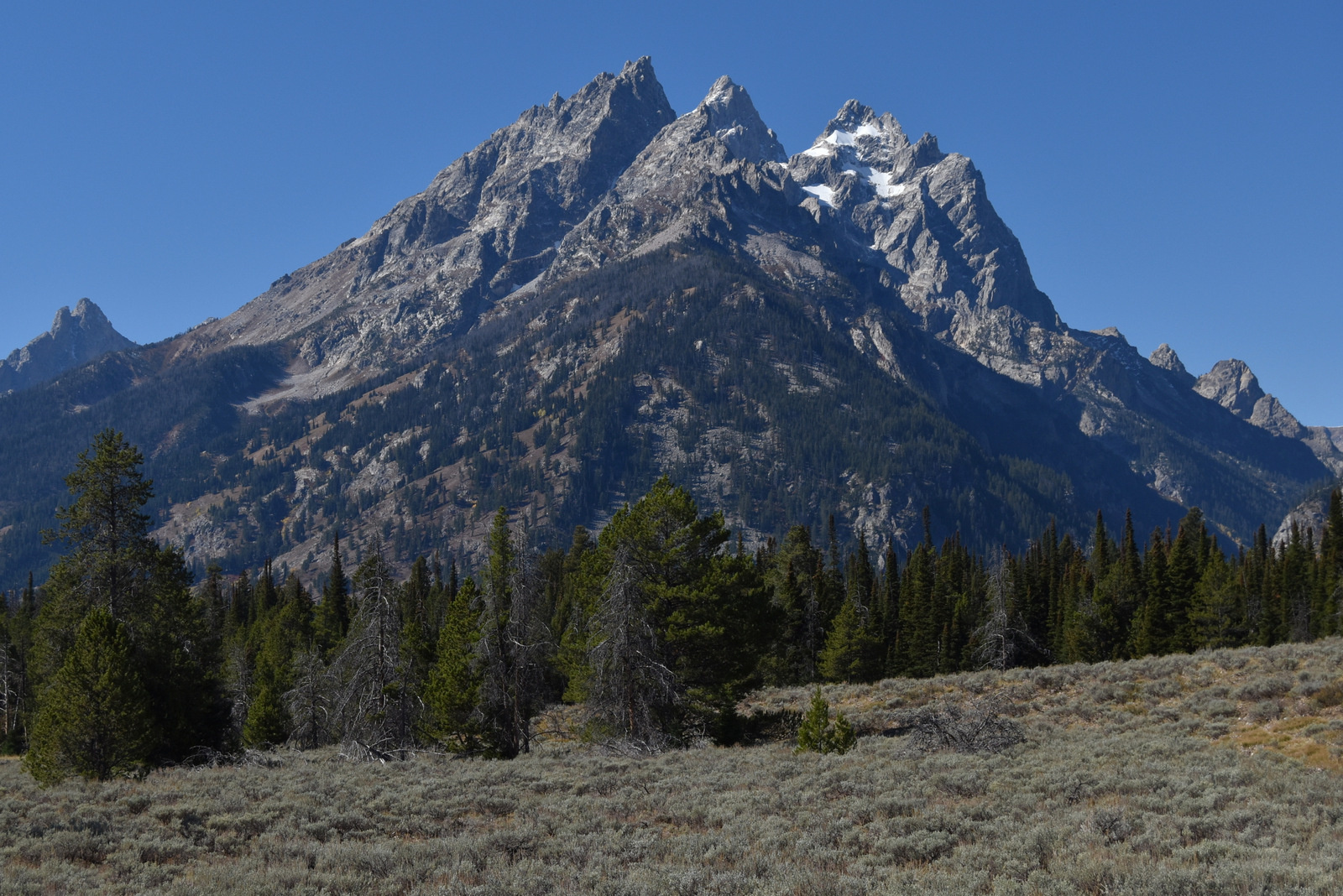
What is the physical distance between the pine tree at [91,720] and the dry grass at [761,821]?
1.33 metres

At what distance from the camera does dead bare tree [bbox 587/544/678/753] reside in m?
31.2

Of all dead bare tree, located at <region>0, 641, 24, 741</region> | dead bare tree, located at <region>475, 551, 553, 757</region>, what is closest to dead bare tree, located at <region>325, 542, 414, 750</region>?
dead bare tree, located at <region>475, 551, 553, 757</region>

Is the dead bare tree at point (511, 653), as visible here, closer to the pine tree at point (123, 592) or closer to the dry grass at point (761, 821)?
the dry grass at point (761, 821)

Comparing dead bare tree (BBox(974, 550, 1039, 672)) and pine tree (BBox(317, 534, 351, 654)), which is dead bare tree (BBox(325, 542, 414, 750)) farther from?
dead bare tree (BBox(974, 550, 1039, 672))

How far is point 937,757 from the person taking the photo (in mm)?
23234

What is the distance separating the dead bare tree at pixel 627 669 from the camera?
1228 inches

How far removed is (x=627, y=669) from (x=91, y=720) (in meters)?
16.9

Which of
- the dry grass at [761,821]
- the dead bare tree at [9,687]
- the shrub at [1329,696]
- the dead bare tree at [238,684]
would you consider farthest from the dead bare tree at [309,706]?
the shrub at [1329,696]

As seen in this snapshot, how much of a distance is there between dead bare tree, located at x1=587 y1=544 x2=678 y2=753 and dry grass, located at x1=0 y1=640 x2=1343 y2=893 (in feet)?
12.2

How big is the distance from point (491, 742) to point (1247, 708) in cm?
2782

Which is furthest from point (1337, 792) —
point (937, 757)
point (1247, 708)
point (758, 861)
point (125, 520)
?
point (125, 520)

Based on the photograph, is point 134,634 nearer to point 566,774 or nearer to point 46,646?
point 46,646

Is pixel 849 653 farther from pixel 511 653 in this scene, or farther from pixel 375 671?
pixel 375 671

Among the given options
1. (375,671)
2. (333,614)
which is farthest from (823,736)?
(333,614)
